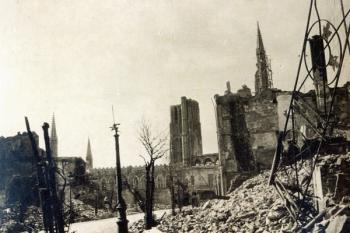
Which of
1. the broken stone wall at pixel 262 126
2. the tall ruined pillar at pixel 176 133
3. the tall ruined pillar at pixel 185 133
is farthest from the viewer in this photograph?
the tall ruined pillar at pixel 176 133

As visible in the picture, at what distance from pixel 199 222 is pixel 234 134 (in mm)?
15480

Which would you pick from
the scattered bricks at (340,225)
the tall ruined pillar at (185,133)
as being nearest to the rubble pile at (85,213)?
the tall ruined pillar at (185,133)

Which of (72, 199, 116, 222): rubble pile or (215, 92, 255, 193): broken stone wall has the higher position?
(215, 92, 255, 193): broken stone wall

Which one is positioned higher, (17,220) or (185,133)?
(185,133)

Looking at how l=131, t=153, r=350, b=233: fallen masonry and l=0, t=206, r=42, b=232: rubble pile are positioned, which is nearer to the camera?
l=131, t=153, r=350, b=233: fallen masonry

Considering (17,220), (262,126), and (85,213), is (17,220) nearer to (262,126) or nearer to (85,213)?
(85,213)

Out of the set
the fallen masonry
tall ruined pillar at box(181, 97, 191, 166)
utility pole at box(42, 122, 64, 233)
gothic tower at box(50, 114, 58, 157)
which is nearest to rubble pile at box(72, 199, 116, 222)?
the fallen masonry

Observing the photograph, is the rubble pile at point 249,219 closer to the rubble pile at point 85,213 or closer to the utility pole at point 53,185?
the utility pole at point 53,185

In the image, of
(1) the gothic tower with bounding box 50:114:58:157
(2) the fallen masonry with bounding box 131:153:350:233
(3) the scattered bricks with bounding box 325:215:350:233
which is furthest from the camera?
(1) the gothic tower with bounding box 50:114:58:157

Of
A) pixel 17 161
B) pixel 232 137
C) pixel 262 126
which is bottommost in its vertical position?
pixel 17 161

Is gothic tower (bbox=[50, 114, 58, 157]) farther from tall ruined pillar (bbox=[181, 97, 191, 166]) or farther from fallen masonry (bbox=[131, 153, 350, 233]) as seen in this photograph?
fallen masonry (bbox=[131, 153, 350, 233])

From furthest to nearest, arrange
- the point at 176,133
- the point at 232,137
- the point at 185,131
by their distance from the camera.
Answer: the point at 176,133
the point at 185,131
the point at 232,137

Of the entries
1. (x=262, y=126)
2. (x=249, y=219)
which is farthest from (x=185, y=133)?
(x=249, y=219)

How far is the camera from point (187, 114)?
229ft
